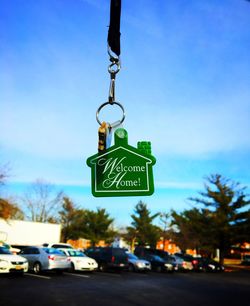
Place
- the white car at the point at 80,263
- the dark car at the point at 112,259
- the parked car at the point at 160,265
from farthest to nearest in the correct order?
1. the parked car at the point at 160,265
2. the dark car at the point at 112,259
3. the white car at the point at 80,263

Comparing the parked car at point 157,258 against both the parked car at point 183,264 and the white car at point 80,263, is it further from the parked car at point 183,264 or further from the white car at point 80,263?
the white car at point 80,263

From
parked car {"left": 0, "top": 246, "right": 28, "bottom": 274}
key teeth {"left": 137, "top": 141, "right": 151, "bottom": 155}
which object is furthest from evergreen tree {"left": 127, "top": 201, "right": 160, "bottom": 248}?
key teeth {"left": 137, "top": 141, "right": 151, "bottom": 155}

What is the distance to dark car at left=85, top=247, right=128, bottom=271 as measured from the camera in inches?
914

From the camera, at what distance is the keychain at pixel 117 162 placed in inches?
83.0

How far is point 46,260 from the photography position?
17.5 m

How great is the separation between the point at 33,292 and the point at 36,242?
2258 cm

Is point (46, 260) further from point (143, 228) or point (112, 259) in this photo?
point (143, 228)

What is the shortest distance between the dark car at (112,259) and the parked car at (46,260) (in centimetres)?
566

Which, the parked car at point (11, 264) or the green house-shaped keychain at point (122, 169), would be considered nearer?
the green house-shaped keychain at point (122, 169)

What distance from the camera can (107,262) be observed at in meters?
23.4

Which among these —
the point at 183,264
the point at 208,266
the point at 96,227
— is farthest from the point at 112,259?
the point at 96,227

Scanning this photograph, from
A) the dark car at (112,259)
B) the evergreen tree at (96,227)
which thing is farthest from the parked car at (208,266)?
the evergreen tree at (96,227)

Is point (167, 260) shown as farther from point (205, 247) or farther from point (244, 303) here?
point (244, 303)

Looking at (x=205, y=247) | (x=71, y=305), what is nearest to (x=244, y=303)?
(x=71, y=305)
